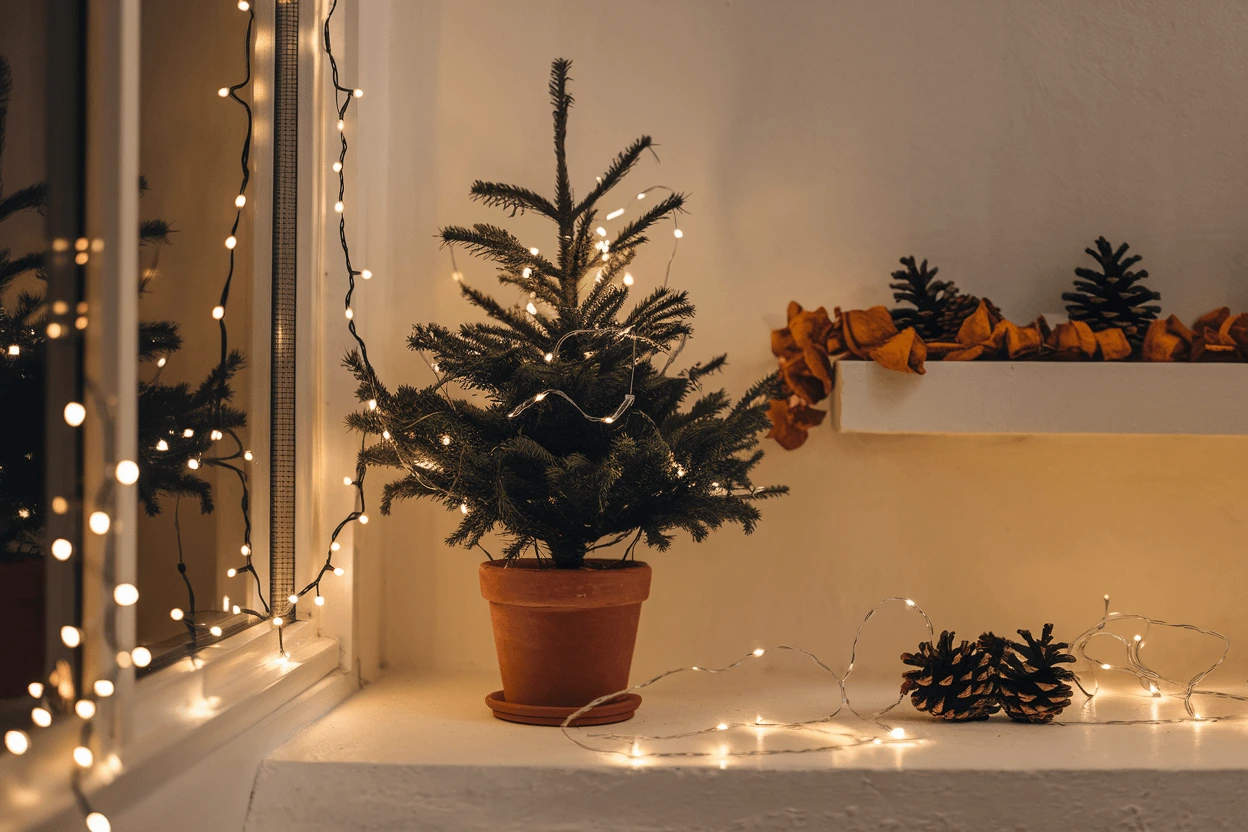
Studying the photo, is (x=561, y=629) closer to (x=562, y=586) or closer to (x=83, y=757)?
(x=562, y=586)

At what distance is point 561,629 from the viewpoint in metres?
1.23

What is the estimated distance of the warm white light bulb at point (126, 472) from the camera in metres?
0.77

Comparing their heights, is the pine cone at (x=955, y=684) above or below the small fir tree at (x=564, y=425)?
below

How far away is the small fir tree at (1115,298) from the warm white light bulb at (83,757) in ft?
4.61

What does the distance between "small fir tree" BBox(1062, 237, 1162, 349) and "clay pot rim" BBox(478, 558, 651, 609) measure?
0.84 meters

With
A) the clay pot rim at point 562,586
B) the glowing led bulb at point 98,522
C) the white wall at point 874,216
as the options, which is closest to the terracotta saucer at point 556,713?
the clay pot rim at point 562,586

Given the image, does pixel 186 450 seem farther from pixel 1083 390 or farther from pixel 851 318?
pixel 1083 390

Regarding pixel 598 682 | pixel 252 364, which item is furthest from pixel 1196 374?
pixel 252 364

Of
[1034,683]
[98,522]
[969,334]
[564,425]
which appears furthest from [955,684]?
[98,522]

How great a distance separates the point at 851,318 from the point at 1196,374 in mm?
499

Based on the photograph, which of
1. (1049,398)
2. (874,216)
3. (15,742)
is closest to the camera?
(15,742)

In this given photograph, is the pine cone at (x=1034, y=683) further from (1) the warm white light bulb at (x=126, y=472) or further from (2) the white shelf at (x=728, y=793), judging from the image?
(1) the warm white light bulb at (x=126, y=472)

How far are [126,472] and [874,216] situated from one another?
1.24 m

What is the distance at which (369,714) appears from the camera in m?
1.29
